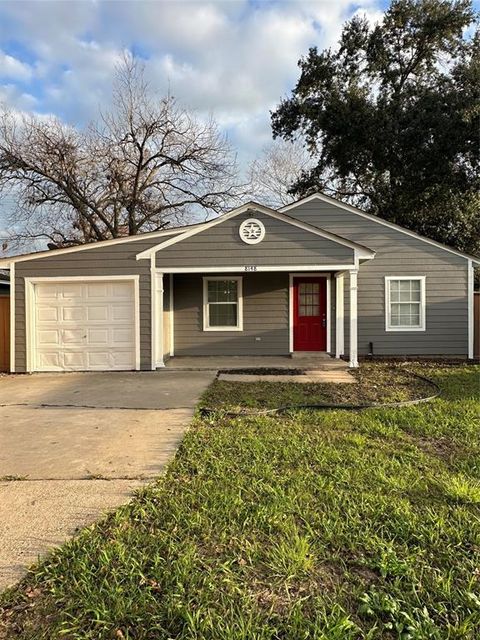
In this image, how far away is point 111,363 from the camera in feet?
32.5

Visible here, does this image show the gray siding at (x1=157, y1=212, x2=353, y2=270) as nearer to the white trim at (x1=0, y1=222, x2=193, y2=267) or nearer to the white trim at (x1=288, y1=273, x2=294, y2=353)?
the white trim at (x1=0, y1=222, x2=193, y2=267)

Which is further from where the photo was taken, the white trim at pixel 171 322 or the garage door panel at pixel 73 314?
the white trim at pixel 171 322

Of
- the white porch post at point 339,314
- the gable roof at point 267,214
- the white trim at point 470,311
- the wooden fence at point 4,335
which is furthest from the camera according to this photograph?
the white trim at point 470,311

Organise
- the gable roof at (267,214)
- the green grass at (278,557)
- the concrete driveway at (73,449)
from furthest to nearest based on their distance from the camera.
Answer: the gable roof at (267,214) → the concrete driveway at (73,449) → the green grass at (278,557)

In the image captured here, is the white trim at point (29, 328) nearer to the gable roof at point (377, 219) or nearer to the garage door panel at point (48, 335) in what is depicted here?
the garage door panel at point (48, 335)

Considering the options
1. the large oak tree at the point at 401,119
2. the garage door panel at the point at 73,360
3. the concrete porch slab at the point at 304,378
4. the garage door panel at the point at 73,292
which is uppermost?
the large oak tree at the point at 401,119

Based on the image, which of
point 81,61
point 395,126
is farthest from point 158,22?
point 395,126

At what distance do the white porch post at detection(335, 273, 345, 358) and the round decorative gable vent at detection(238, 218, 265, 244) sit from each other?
9.20ft

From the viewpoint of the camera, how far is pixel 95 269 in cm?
977

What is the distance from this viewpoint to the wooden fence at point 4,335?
10164 millimetres

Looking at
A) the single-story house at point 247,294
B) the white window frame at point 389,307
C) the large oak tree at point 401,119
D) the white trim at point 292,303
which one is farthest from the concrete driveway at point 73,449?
the large oak tree at point 401,119

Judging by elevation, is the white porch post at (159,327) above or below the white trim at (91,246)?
below

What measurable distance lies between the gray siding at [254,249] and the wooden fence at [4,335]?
154 inches

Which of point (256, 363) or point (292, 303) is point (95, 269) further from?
point (292, 303)
